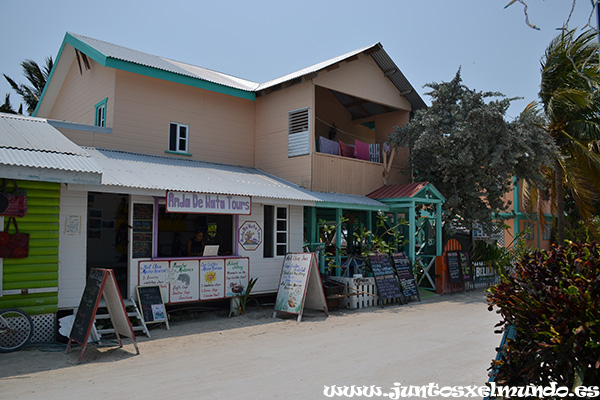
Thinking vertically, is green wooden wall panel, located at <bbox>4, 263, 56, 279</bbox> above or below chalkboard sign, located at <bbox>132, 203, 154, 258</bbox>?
below

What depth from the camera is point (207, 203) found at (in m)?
10.0

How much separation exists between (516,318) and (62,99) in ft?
53.1

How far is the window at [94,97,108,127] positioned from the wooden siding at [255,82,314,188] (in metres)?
4.55

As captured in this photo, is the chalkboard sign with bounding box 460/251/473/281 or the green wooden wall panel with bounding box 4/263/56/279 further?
the chalkboard sign with bounding box 460/251/473/281

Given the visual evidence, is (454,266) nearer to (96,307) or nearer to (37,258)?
(96,307)

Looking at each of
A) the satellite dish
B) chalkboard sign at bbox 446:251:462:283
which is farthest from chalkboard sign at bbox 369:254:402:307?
the satellite dish

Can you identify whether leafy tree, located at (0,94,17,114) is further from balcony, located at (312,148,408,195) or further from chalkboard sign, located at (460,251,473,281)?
chalkboard sign, located at (460,251,473,281)

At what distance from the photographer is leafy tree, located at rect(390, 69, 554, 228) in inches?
557

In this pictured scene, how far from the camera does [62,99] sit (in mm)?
16141

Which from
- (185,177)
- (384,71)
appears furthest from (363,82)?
(185,177)

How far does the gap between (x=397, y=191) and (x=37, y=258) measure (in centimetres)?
996

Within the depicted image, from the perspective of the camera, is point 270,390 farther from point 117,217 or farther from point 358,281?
point 117,217

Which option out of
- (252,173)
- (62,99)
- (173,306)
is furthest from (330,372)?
(62,99)

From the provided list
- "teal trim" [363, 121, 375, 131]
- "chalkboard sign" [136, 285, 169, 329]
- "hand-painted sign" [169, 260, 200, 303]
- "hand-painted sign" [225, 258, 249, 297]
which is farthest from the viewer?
"teal trim" [363, 121, 375, 131]
